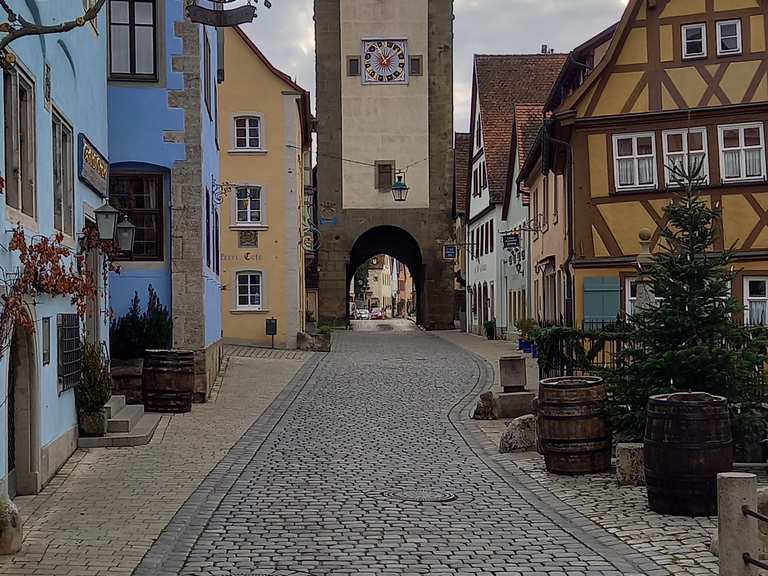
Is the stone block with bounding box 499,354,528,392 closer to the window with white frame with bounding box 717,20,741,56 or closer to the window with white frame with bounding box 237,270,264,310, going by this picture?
the window with white frame with bounding box 717,20,741,56

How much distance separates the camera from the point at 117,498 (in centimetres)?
1000

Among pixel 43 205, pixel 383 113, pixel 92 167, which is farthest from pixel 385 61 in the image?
pixel 43 205

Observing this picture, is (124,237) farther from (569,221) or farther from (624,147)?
(624,147)

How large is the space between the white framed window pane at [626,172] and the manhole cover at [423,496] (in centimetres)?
1382

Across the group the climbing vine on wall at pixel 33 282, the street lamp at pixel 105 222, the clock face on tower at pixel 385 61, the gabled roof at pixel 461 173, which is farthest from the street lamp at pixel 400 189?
the climbing vine on wall at pixel 33 282

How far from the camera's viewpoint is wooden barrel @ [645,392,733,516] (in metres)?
8.71

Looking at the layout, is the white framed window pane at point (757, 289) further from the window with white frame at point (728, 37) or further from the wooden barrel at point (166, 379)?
the wooden barrel at point (166, 379)

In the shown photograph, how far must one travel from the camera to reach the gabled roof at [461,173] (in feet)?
164

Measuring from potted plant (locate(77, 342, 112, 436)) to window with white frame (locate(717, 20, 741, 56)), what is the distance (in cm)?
1490

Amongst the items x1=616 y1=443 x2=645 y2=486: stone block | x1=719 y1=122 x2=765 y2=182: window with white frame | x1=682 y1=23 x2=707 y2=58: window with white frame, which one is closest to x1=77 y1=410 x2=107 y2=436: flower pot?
x1=616 y1=443 x2=645 y2=486: stone block

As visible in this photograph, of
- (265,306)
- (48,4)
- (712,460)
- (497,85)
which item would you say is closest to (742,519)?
(712,460)

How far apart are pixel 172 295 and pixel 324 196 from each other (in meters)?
31.2

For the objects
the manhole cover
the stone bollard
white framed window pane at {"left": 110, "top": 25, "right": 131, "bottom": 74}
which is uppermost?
white framed window pane at {"left": 110, "top": 25, "right": 131, "bottom": 74}

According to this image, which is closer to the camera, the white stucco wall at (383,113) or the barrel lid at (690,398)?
the barrel lid at (690,398)
